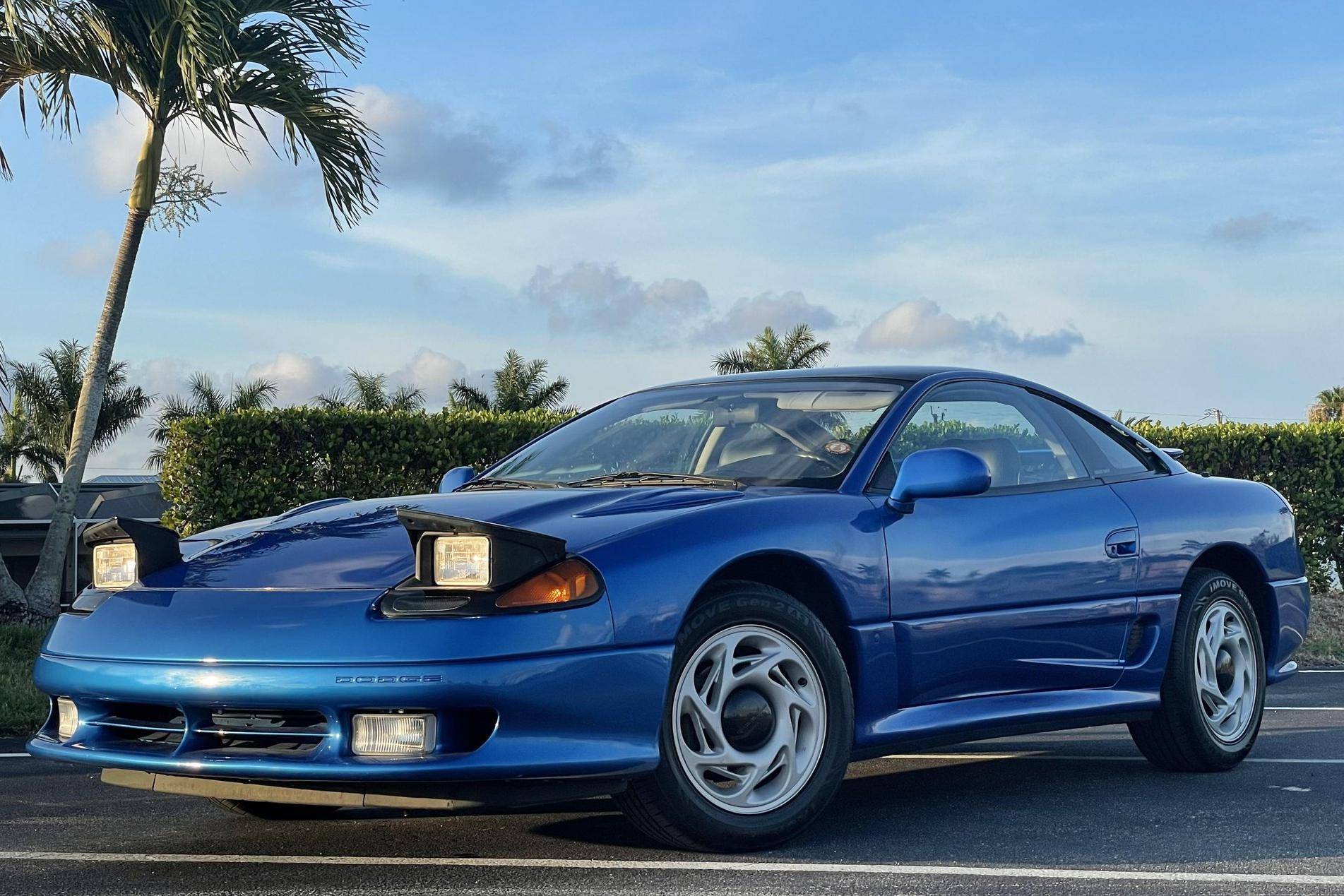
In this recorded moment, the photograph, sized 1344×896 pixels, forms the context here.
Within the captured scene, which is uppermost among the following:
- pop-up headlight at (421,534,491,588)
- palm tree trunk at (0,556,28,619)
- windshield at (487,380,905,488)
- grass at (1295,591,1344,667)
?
windshield at (487,380,905,488)

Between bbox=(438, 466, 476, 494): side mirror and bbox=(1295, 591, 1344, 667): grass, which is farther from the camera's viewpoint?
bbox=(1295, 591, 1344, 667): grass

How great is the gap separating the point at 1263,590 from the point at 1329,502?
9.99 meters

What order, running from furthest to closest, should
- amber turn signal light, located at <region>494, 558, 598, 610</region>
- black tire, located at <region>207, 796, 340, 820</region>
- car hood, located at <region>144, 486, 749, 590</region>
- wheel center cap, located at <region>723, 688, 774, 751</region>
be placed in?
black tire, located at <region>207, 796, 340, 820</region> → wheel center cap, located at <region>723, 688, 774, 751</region> → car hood, located at <region>144, 486, 749, 590</region> → amber turn signal light, located at <region>494, 558, 598, 610</region>

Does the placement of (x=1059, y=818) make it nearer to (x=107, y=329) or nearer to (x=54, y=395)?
(x=107, y=329)

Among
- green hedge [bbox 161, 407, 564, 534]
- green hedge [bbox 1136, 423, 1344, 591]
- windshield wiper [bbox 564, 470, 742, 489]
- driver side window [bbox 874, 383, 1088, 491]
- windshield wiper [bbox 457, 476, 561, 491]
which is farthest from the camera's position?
green hedge [bbox 1136, 423, 1344, 591]

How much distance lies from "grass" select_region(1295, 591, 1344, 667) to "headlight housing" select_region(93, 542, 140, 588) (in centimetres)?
920

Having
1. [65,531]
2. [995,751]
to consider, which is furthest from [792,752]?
[65,531]

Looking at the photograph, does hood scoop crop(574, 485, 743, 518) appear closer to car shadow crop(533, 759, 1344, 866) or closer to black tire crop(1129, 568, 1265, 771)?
car shadow crop(533, 759, 1344, 866)

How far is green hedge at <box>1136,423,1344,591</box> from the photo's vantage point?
15609 mm

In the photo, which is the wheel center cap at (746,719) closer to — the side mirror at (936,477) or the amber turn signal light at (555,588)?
the amber turn signal light at (555,588)

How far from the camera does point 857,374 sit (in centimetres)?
572

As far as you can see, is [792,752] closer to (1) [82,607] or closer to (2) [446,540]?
(2) [446,540]

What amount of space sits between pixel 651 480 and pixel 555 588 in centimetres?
106

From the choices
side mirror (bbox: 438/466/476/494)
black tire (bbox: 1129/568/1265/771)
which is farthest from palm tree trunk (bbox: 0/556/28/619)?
black tire (bbox: 1129/568/1265/771)
